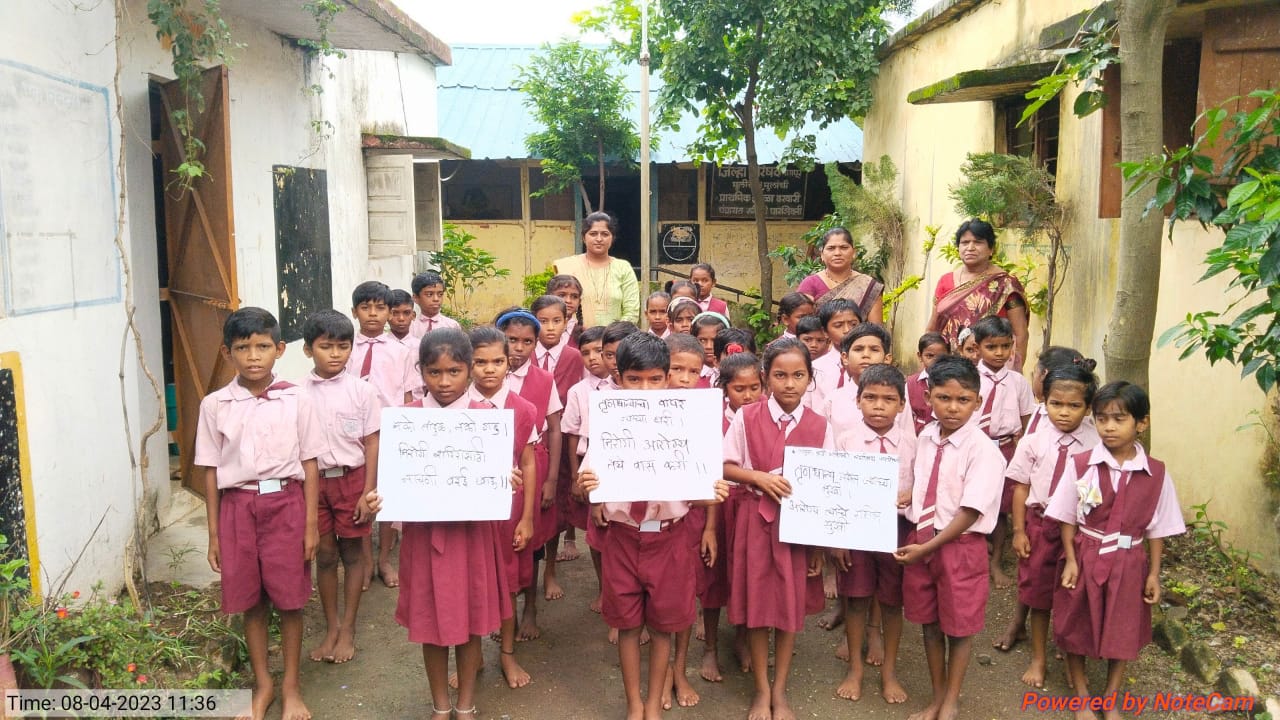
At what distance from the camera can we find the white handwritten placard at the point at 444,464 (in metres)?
3.13

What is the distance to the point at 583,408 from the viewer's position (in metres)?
4.38

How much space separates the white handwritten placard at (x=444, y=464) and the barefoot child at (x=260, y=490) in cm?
52

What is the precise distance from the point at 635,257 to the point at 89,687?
38.5ft

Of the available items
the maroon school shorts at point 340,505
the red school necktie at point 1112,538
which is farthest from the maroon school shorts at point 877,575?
the maroon school shorts at point 340,505

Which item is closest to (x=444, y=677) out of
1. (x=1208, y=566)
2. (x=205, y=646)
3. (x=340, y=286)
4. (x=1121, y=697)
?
(x=205, y=646)

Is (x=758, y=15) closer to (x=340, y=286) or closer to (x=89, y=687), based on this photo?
(x=340, y=286)

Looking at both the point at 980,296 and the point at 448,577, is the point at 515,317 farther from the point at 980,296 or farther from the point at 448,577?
the point at 980,296

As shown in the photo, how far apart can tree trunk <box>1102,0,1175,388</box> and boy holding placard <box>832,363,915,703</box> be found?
97cm

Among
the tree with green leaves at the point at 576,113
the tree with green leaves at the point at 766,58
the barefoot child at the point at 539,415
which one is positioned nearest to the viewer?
the barefoot child at the point at 539,415

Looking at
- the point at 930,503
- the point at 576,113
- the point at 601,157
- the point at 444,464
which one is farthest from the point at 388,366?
the point at 601,157

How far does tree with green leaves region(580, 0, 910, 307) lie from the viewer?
9.77 m

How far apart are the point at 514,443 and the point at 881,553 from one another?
5.06 feet

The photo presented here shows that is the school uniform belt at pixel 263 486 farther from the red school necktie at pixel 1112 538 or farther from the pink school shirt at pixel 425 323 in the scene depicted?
the red school necktie at pixel 1112 538

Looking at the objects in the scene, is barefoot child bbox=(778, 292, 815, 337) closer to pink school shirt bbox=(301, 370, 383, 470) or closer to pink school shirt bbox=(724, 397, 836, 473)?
pink school shirt bbox=(724, 397, 836, 473)
